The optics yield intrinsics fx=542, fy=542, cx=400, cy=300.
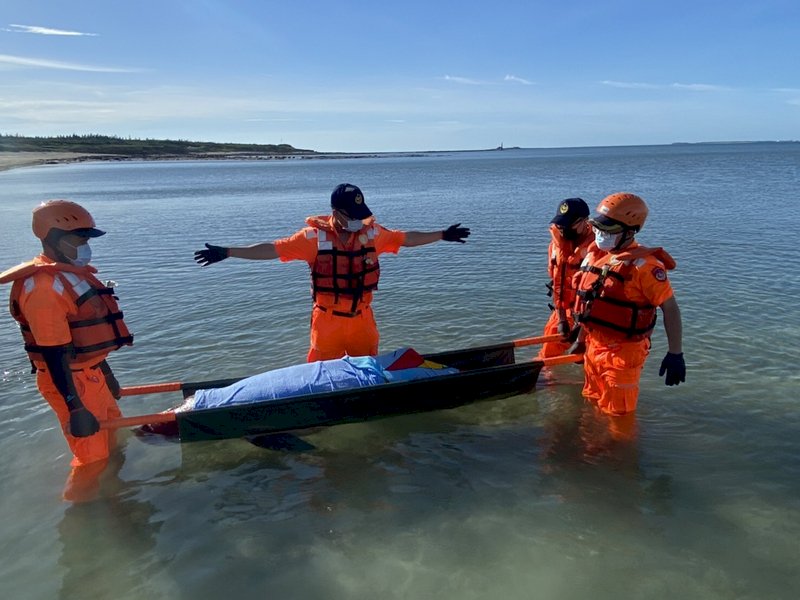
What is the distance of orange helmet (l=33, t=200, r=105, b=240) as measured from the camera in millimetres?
4188

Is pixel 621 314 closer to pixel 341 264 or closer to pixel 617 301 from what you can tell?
pixel 617 301

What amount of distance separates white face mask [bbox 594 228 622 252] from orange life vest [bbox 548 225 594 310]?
1.28m

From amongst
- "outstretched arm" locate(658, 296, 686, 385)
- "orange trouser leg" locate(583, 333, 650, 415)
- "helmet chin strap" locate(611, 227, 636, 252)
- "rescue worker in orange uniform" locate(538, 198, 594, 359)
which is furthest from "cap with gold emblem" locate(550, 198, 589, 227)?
"outstretched arm" locate(658, 296, 686, 385)

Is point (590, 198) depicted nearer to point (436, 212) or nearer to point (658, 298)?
point (436, 212)

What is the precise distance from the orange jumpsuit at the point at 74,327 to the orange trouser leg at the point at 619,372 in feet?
14.1

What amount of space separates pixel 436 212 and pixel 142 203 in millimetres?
17496

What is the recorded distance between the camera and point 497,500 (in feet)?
15.5

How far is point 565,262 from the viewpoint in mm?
6320

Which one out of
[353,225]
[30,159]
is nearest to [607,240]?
[353,225]

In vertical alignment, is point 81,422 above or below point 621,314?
below

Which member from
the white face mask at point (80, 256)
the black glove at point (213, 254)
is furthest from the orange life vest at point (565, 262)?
the white face mask at point (80, 256)

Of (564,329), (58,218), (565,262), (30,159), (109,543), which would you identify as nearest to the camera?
(58,218)

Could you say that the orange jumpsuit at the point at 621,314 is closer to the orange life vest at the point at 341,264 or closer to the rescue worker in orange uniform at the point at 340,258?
the rescue worker in orange uniform at the point at 340,258

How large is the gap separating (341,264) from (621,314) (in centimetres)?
268
